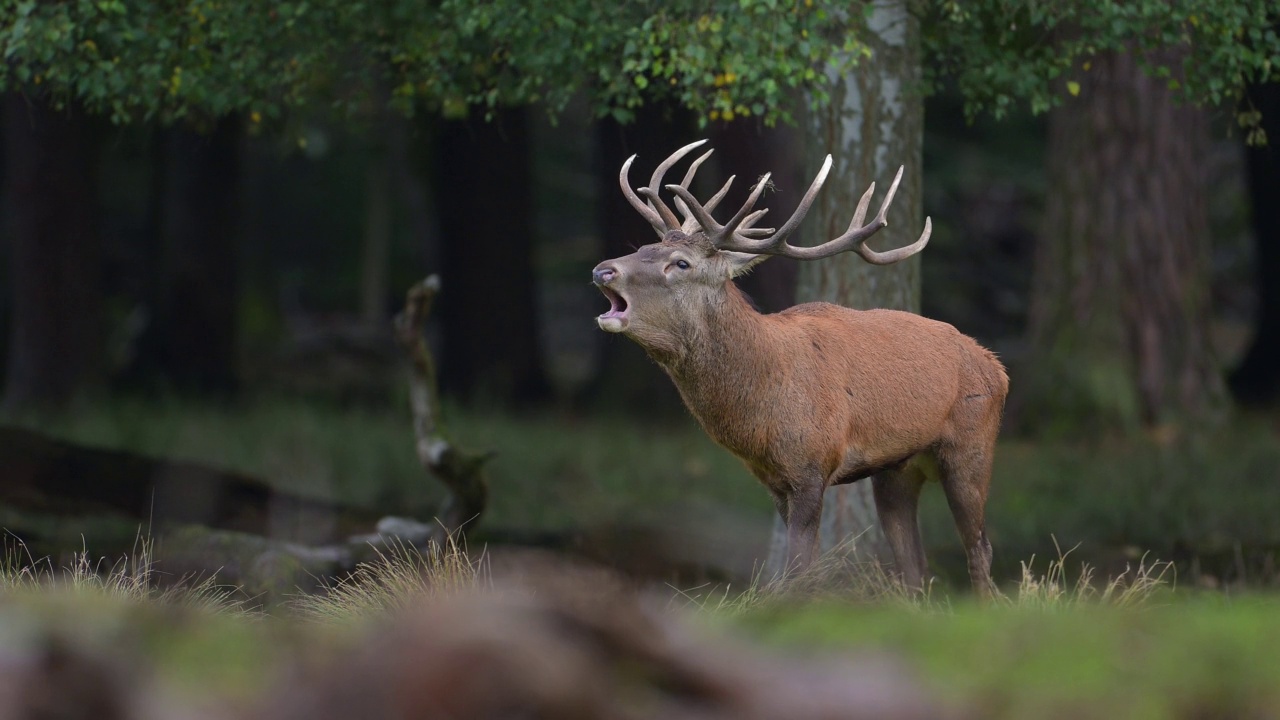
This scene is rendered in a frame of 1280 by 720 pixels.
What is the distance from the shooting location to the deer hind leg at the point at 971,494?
7.95 m

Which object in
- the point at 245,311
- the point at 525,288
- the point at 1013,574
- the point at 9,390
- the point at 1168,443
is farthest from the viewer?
the point at 245,311

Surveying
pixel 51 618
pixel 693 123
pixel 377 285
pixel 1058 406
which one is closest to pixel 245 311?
pixel 377 285

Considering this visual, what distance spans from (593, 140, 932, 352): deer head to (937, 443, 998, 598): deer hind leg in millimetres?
1120

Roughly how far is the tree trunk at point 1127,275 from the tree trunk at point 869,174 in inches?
267

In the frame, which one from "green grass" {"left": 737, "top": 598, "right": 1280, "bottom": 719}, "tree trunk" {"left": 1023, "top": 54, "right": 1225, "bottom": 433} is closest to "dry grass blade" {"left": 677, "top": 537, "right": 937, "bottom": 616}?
"green grass" {"left": 737, "top": 598, "right": 1280, "bottom": 719}

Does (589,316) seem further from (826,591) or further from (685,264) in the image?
(826,591)

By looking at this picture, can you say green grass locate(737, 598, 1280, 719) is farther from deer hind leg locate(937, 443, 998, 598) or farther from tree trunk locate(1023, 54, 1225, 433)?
tree trunk locate(1023, 54, 1225, 433)

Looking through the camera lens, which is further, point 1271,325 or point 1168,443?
point 1271,325

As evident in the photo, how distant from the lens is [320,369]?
22.3m

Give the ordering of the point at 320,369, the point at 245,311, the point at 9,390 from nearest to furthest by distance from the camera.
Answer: the point at 9,390
the point at 320,369
the point at 245,311

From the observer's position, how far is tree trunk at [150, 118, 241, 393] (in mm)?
20109

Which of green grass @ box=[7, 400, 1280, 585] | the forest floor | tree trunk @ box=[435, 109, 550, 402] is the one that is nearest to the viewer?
the forest floor

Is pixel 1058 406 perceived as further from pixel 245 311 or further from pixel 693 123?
pixel 245 311

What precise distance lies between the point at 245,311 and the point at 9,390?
7.63 m
